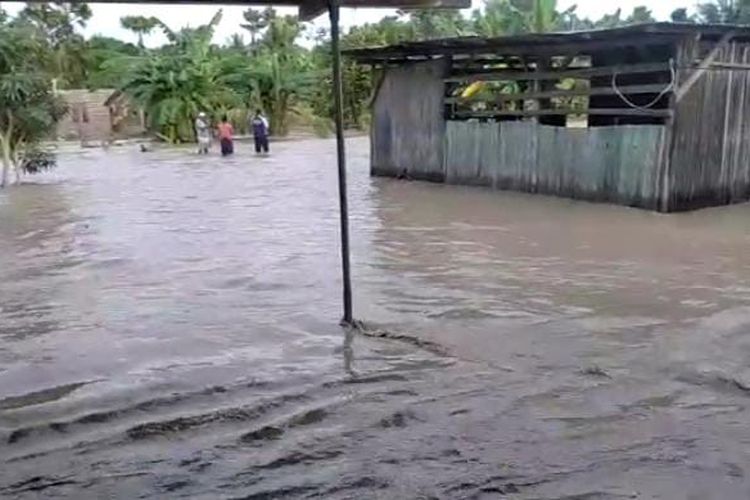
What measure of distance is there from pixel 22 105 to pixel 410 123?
319 inches

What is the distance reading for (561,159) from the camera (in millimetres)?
15938

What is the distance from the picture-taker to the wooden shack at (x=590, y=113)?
13773 mm

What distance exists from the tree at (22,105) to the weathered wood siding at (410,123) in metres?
7.08

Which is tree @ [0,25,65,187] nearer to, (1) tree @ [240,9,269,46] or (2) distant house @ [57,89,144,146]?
(2) distant house @ [57,89,144,146]

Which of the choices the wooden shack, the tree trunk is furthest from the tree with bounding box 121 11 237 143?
the wooden shack

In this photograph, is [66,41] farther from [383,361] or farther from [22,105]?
[383,361]

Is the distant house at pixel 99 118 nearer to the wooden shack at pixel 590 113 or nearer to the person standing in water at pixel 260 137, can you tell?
the person standing in water at pixel 260 137

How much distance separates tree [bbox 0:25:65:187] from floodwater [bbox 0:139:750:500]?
21.5 ft

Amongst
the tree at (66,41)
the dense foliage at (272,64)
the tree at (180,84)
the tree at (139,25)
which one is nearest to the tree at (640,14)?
the dense foliage at (272,64)

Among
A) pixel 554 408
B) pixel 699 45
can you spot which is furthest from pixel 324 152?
pixel 554 408

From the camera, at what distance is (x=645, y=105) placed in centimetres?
1463

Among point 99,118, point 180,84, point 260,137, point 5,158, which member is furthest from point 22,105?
point 99,118

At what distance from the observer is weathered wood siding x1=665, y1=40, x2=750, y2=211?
13789mm

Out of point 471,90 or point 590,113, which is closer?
point 590,113
